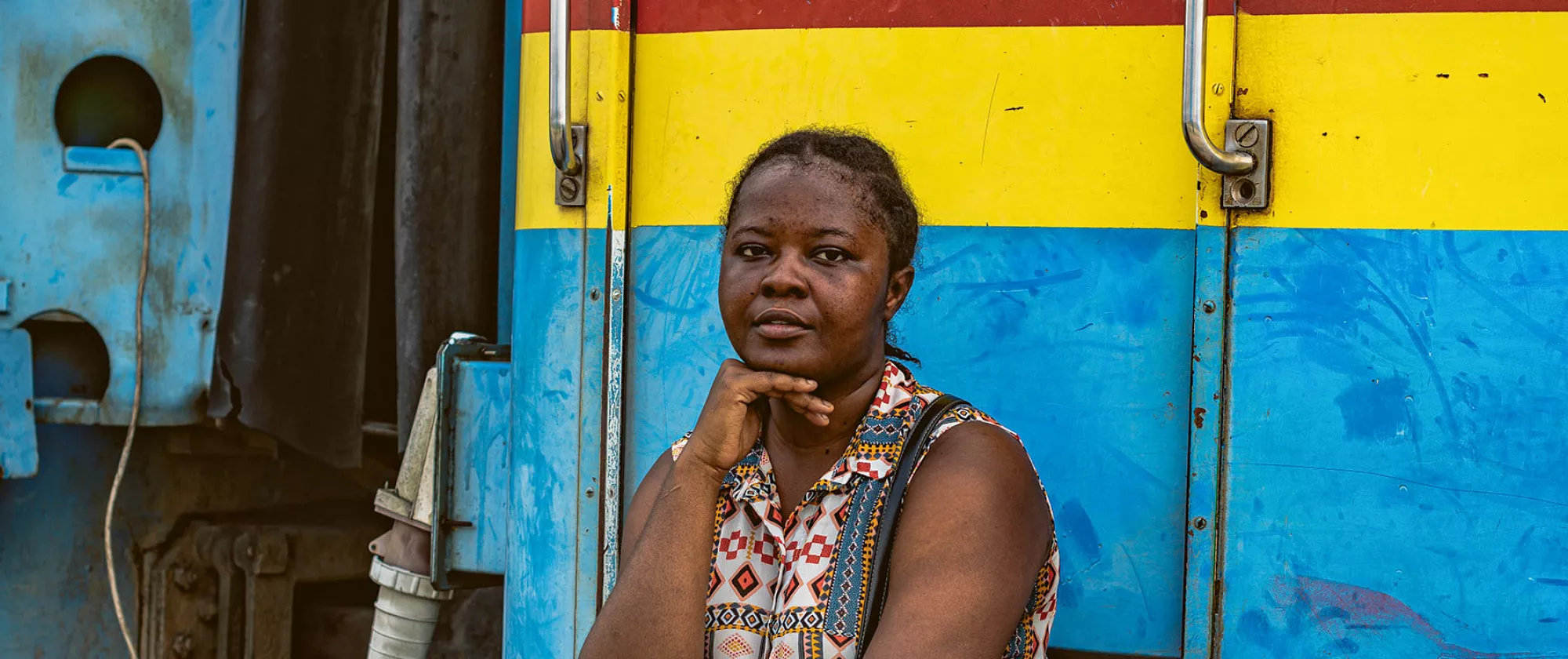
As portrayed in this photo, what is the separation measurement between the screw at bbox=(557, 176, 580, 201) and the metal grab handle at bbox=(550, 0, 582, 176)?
3.7 inches

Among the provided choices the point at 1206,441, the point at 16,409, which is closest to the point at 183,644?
the point at 16,409

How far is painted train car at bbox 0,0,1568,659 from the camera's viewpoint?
6.15 ft

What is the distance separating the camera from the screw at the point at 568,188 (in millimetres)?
2283

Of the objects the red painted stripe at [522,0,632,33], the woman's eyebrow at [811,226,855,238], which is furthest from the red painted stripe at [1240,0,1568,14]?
the red painted stripe at [522,0,632,33]

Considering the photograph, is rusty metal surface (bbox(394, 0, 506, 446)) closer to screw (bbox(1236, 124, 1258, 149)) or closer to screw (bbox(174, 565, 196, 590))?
screw (bbox(174, 565, 196, 590))

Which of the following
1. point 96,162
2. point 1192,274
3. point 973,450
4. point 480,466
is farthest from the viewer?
Answer: point 96,162

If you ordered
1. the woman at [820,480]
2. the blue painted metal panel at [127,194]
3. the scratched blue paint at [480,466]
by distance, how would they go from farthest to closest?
the blue painted metal panel at [127,194] < the scratched blue paint at [480,466] < the woman at [820,480]

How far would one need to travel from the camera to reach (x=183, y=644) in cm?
310

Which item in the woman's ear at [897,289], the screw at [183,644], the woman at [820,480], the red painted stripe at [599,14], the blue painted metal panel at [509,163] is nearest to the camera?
the woman at [820,480]

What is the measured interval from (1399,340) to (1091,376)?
399mm

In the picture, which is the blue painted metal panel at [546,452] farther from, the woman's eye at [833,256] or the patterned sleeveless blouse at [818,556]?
the woman's eye at [833,256]

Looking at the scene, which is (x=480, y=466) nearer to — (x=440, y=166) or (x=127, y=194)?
(x=440, y=166)

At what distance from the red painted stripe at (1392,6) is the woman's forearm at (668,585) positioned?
0.95 meters

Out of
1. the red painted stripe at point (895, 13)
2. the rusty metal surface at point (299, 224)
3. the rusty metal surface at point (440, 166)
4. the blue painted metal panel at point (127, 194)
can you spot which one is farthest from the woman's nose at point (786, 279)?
the blue painted metal panel at point (127, 194)
